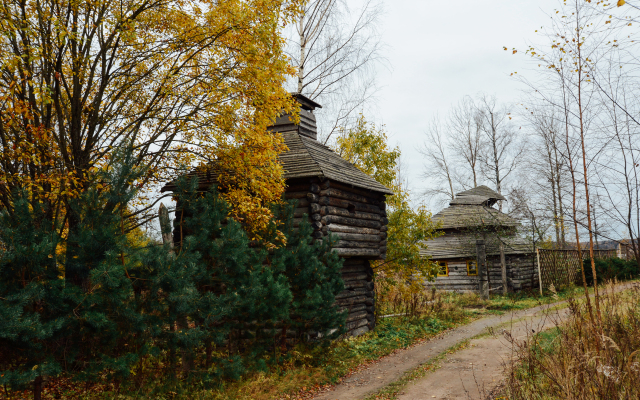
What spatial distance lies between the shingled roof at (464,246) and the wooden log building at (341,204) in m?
9.01

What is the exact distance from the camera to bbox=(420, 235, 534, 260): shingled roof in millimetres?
22859

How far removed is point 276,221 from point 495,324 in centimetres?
979

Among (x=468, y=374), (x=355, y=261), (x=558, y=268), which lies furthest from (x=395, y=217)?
(x=558, y=268)

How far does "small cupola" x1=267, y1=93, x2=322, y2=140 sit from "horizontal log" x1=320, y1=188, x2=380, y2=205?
9.59 ft

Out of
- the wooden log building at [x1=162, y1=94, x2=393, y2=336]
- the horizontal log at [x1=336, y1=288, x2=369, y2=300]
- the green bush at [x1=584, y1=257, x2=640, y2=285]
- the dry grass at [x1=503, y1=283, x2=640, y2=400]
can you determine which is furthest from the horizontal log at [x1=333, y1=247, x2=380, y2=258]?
the green bush at [x1=584, y1=257, x2=640, y2=285]

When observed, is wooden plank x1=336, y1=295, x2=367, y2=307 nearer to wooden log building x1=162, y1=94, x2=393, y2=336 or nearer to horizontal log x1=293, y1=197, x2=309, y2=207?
wooden log building x1=162, y1=94, x2=393, y2=336

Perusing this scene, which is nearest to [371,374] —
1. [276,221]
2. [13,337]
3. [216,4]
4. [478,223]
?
[276,221]

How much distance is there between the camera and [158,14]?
876cm

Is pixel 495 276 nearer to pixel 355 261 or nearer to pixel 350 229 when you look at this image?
pixel 355 261

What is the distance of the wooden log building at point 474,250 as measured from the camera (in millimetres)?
22797

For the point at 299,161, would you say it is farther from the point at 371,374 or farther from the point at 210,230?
the point at 371,374

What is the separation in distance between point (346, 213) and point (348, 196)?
60 centimetres

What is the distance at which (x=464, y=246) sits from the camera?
77.6 ft

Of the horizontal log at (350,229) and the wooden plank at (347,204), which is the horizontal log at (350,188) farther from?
the horizontal log at (350,229)
